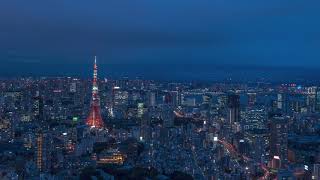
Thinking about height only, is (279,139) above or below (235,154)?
above

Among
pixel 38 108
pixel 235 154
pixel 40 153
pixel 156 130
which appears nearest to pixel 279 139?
pixel 235 154

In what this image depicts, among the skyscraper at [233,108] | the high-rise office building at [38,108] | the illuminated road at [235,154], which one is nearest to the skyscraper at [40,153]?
the illuminated road at [235,154]

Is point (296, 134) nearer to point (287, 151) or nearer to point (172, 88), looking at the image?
point (287, 151)

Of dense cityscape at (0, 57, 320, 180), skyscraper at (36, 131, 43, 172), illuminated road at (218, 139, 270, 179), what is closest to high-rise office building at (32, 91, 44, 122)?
dense cityscape at (0, 57, 320, 180)

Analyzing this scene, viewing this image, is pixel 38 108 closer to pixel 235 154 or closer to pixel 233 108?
pixel 233 108

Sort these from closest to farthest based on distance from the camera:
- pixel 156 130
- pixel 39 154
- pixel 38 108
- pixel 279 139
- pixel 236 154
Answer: pixel 39 154, pixel 236 154, pixel 279 139, pixel 156 130, pixel 38 108

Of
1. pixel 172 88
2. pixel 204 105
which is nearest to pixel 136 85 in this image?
pixel 172 88

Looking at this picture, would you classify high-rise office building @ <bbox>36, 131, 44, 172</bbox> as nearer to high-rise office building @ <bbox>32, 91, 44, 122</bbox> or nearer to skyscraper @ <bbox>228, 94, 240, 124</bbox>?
high-rise office building @ <bbox>32, 91, 44, 122</bbox>

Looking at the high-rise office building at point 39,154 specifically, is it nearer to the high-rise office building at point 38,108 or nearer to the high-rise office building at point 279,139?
the high-rise office building at point 279,139
